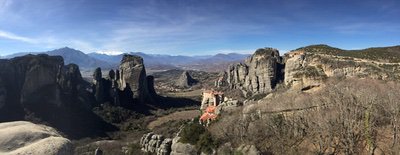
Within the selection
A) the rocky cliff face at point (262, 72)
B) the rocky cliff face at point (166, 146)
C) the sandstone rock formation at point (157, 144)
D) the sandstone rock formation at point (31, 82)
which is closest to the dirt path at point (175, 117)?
the rocky cliff face at point (262, 72)

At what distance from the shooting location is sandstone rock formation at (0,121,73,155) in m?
10.1

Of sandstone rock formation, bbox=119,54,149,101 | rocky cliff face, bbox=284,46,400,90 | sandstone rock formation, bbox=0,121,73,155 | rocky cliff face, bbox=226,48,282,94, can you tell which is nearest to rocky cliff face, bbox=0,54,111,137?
sandstone rock formation, bbox=119,54,149,101

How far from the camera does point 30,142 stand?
10469 millimetres

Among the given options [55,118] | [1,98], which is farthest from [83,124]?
[1,98]

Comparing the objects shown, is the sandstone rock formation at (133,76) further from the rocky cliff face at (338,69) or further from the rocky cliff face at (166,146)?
the rocky cliff face at (338,69)

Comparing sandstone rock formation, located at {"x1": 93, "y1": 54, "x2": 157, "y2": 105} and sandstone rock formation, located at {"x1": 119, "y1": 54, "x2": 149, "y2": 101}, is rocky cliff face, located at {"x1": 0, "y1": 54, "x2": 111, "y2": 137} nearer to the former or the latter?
sandstone rock formation, located at {"x1": 93, "y1": 54, "x2": 157, "y2": 105}

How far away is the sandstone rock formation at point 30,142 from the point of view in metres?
10.1

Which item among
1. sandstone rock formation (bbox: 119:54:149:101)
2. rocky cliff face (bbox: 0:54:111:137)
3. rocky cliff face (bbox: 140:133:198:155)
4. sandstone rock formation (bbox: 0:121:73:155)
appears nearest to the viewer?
sandstone rock formation (bbox: 0:121:73:155)

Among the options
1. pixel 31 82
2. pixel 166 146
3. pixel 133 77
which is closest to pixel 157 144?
pixel 166 146

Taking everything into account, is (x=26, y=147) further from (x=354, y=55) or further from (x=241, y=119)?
(x=354, y=55)

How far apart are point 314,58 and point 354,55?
26.7 ft

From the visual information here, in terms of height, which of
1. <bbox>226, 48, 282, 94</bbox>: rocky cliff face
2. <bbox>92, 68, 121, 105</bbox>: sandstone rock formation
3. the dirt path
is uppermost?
<bbox>226, 48, 282, 94</bbox>: rocky cliff face

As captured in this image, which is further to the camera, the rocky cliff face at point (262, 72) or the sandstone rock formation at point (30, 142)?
the rocky cliff face at point (262, 72)

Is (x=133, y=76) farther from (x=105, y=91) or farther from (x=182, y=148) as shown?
(x=182, y=148)
